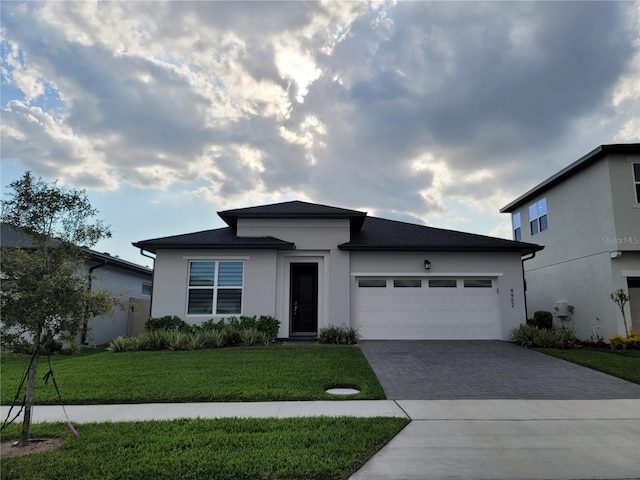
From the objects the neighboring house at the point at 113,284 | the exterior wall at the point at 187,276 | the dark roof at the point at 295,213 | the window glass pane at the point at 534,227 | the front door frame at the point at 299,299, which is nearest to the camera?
the exterior wall at the point at 187,276

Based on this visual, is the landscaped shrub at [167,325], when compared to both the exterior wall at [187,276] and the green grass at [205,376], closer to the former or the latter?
the exterior wall at [187,276]

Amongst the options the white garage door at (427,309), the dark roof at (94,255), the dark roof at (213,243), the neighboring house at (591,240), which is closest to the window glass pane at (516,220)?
the neighboring house at (591,240)

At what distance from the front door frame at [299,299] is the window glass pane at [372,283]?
161cm

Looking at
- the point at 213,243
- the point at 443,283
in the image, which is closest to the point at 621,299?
the point at 443,283

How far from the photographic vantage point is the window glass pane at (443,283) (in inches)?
541

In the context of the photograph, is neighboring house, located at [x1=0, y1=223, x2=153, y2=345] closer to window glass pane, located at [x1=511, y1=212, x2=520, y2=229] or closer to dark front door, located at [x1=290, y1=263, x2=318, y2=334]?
dark front door, located at [x1=290, y1=263, x2=318, y2=334]

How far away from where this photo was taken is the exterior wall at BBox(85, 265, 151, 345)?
15.2 metres

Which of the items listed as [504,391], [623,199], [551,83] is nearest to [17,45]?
[504,391]

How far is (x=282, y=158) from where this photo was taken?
52.5 feet

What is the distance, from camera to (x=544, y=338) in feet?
40.0

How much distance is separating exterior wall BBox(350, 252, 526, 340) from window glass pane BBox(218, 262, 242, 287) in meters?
4.08

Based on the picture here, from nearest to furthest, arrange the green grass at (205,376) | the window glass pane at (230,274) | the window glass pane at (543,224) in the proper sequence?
the green grass at (205,376), the window glass pane at (230,274), the window glass pane at (543,224)

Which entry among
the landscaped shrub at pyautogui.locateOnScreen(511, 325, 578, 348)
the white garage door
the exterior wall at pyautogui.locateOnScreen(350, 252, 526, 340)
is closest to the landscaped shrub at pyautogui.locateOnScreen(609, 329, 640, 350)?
the landscaped shrub at pyautogui.locateOnScreen(511, 325, 578, 348)

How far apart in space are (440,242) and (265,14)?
9.34 meters
